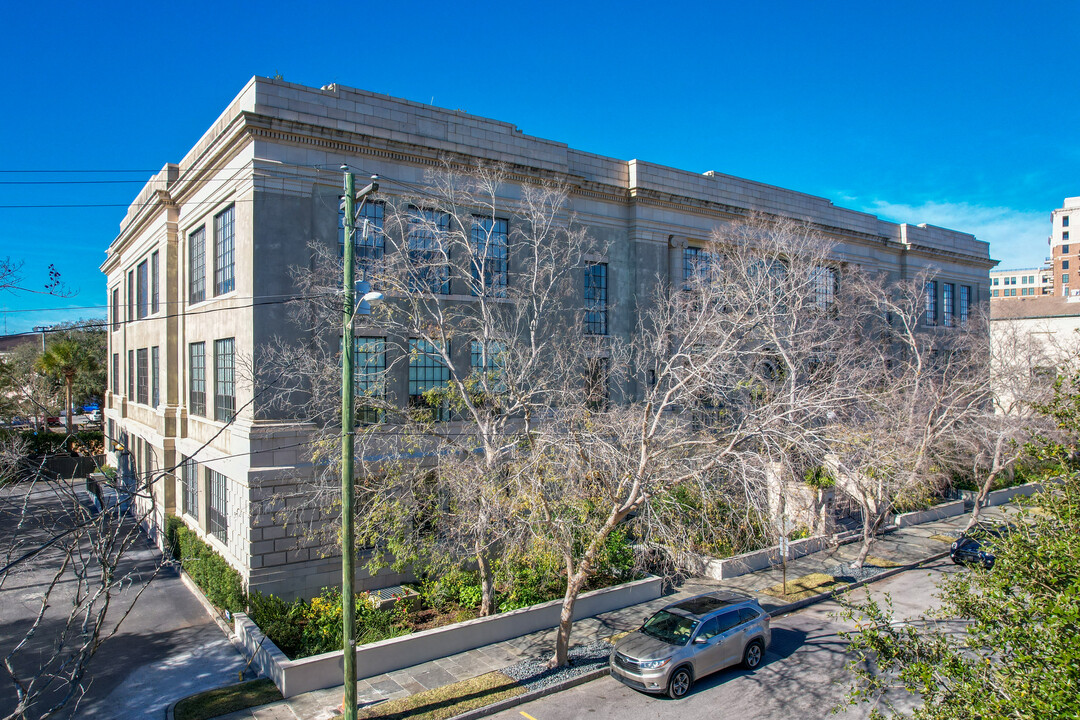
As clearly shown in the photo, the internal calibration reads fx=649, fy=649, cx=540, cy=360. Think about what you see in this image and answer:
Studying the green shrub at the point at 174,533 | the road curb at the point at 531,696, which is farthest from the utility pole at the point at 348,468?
the green shrub at the point at 174,533

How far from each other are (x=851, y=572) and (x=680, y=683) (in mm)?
11671

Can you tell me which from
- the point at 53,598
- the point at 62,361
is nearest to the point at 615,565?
the point at 53,598

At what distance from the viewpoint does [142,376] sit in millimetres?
31078

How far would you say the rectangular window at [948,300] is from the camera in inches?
1642

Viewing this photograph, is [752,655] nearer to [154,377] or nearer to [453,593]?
[453,593]

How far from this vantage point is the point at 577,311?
2441 centimetres

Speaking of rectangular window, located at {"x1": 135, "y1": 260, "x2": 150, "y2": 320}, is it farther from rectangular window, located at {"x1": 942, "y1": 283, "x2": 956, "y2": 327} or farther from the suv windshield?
rectangular window, located at {"x1": 942, "y1": 283, "x2": 956, "y2": 327}

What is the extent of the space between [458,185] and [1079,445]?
58.0 ft

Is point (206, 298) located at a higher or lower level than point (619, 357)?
higher

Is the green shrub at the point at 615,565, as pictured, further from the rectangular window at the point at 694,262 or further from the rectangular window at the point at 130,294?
Result: the rectangular window at the point at 130,294

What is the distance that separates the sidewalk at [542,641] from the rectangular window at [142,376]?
71.6 feet

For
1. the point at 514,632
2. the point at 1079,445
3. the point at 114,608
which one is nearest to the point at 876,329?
the point at 514,632

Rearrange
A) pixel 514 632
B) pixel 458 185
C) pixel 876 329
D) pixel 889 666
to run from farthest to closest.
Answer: pixel 876 329, pixel 458 185, pixel 514 632, pixel 889 666

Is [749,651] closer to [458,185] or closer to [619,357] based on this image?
[619,357]
